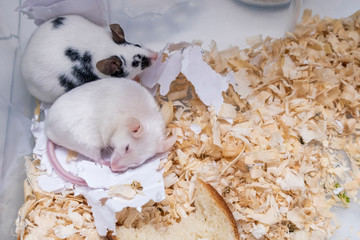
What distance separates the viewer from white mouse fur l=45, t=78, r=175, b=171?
5.09 feet

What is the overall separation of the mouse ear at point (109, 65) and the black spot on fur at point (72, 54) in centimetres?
12

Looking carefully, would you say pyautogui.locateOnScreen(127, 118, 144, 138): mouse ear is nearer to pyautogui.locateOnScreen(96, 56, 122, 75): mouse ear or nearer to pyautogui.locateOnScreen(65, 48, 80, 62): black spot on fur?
pyautogui.locateOnScreen(96, 56, 122, 75): mouse ear

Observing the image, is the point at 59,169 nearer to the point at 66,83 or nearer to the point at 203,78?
the point at 66,83

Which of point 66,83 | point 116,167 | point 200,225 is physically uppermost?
point 66,83

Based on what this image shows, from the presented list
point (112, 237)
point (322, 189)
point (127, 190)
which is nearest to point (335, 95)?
point (322, 189)

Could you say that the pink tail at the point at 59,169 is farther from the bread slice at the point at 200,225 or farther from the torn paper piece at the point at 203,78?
the torn paper piece at the point at 203,78

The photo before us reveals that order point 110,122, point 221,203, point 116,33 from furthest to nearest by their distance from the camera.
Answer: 1. point 116,33
2. point 110,122
3. point 221,203

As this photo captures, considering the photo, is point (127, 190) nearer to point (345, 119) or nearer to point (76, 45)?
point (76, 45)

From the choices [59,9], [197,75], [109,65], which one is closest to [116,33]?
[109,65]

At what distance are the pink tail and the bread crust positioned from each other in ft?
1.81

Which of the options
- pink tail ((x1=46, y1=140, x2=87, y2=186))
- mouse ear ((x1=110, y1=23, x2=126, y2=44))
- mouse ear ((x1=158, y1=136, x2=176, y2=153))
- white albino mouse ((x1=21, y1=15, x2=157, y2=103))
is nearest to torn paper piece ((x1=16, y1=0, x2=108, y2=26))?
white albino mouse ((x1=21, y1=15, x2=157, y2=103))

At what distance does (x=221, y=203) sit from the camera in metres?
1.43

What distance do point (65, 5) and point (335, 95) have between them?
141 centimetres

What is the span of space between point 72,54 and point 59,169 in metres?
0.53
